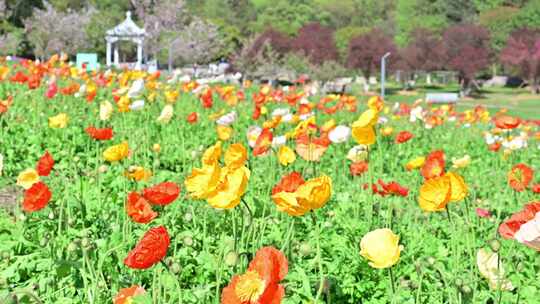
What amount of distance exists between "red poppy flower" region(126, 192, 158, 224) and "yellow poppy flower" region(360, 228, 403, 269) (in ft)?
1.94

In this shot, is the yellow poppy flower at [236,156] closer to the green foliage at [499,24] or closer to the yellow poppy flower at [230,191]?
the yellow poppy flower at [230,191]

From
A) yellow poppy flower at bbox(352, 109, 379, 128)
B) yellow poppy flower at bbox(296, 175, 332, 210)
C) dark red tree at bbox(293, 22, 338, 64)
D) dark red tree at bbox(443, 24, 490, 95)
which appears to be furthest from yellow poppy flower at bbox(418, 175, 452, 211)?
dark red tree at bbox(293, 22, 338, 64)

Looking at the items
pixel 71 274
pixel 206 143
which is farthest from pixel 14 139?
pixel 71 274

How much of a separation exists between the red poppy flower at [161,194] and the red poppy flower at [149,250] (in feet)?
1.43

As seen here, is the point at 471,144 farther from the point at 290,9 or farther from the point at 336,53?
the point at 290,9

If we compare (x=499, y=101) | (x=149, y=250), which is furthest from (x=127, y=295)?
(x=499, y=101)

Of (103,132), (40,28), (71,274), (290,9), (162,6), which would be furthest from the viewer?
(290,9)

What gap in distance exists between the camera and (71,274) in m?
2.04

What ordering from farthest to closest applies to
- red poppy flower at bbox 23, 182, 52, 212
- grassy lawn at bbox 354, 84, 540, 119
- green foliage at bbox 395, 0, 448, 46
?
green foliage at bbox 395, 0, 448, 46
grassy lawn at bbox 354, 84, 540, 119
red poppy flower at bbox 23, 182, 52, 212

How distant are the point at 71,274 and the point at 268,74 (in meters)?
27.4

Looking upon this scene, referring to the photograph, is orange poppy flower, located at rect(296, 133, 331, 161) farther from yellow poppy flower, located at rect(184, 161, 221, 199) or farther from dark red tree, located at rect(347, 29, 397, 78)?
dark red tree, located at rect(347, 29, 397, 78)

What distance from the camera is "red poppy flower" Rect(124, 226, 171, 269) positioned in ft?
4.56

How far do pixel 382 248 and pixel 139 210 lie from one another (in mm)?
656

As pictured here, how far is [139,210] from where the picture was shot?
179 cm
